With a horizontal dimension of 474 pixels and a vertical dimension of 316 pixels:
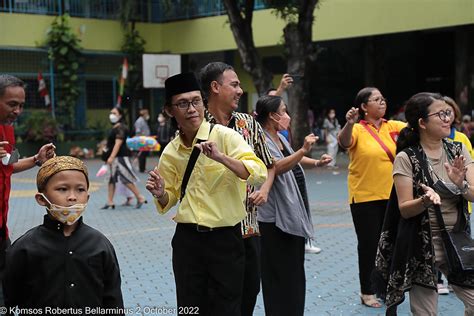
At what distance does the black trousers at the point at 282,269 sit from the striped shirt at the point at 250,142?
2.05 ft

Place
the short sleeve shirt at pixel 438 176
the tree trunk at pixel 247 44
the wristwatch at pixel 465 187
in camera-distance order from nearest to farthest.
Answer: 1. the wristwatch at pixel 465 187
2. the short sleeve shirt at pixel 438 176
3. the tree trunk at pixel 247 44

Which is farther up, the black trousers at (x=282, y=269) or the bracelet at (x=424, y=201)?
the bracelet at (x=424, y=201)

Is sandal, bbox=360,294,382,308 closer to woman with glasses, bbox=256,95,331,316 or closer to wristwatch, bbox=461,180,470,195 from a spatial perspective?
woman with glasses, bbox=256,95,331,316

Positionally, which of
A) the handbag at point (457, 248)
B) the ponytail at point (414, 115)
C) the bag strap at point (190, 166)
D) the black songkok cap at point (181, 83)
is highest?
the black songkok cap at point (181, 83)

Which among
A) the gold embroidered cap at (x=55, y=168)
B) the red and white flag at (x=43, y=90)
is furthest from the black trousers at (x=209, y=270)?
the red and white flag at (x=43, y=90)

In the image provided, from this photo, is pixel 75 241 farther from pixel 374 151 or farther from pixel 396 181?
pixel 374 151

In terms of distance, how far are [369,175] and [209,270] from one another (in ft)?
9.24

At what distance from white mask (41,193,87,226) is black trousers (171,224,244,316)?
0.96 m

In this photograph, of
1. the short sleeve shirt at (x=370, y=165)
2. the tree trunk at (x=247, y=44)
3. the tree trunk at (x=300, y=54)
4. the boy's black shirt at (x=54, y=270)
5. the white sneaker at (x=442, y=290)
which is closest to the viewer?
the boy's black shirt at (x=54, y=270)

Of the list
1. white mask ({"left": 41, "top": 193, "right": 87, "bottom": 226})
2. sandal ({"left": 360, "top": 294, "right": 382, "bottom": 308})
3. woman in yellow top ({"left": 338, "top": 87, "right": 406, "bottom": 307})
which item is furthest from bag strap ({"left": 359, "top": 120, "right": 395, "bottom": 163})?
white mask ({"left": 41, "top": 193, "right": 87, "bottom": 226})

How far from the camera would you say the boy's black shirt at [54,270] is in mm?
3451

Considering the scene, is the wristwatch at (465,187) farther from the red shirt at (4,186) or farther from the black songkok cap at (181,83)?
the red shirt at (4,186)

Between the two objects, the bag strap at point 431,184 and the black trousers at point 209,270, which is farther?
the bag strap at point 431,184

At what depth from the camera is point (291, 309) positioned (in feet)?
17.9
